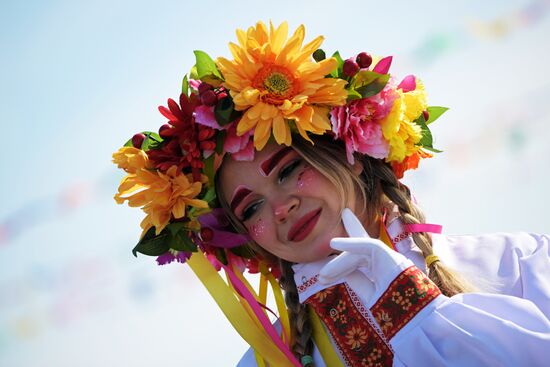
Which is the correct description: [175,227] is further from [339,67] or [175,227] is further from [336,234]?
[339,67]

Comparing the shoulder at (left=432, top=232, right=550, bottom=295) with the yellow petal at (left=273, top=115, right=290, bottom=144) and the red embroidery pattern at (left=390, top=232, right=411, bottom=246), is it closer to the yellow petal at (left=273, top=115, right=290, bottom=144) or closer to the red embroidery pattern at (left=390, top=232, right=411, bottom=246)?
the red embroidery pattern at (left=390, top=232, right=411, bottom=246)

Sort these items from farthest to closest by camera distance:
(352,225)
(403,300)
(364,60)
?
(364,60)
(352,225)
(403,300)

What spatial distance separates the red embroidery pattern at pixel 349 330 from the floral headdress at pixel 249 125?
26 cm

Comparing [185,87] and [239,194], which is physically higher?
[185,87]

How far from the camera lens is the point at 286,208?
111 inches

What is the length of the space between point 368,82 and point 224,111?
0.58 m

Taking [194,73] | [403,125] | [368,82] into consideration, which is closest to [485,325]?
[403,125]

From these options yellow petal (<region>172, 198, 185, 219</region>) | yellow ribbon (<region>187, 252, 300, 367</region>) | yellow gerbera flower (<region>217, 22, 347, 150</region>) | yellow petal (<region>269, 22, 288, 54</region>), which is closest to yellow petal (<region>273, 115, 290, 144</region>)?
yellow gerbera flower (<region>217, 22, 347, 150</region>)

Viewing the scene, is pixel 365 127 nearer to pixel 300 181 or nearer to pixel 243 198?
pixel 300 181

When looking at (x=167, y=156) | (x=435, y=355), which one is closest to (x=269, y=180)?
(x=167, y=156)

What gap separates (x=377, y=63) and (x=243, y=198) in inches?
30.1

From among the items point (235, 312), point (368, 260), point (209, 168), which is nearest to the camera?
point (368, 260)

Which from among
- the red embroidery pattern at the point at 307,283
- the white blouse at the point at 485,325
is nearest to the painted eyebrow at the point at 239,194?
the red embroidery pattern at the point at 307,283

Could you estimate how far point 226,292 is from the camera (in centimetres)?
311
